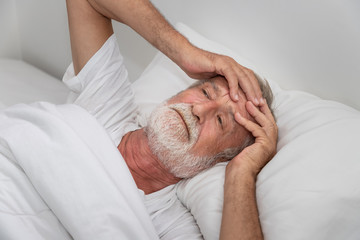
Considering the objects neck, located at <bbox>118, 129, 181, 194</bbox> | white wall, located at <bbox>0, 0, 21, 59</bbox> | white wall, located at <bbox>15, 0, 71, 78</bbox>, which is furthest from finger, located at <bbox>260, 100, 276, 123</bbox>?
white wall, located at <bbox>0, 0, 21, 59</bbox>

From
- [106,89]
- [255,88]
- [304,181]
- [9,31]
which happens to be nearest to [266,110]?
[255,88]

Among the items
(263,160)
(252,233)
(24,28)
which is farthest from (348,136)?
(24,28)

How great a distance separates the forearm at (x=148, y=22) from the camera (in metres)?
1.18

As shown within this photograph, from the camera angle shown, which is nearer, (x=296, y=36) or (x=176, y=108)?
(x=176, y=108)

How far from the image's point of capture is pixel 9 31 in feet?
6.40

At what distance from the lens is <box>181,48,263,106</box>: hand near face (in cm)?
112

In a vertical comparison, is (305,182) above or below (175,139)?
below

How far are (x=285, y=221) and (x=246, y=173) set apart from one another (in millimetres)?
169

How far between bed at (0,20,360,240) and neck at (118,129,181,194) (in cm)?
6

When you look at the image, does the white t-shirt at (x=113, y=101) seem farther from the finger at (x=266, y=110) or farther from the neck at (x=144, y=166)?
the finger at (x=266, y=110)

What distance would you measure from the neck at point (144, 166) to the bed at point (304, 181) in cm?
6

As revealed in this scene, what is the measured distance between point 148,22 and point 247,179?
564mm

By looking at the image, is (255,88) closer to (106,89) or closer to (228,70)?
(228,70)

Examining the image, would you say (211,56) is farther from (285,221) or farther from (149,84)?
(285,221)
